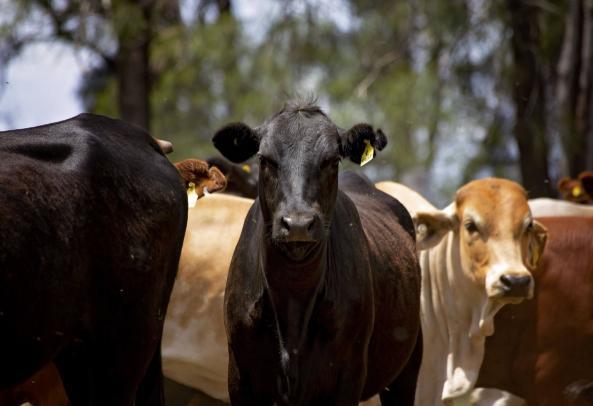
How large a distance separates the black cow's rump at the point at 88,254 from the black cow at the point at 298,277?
38 cm

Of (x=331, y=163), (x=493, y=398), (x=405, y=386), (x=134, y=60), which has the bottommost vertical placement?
(x=493, y=398)

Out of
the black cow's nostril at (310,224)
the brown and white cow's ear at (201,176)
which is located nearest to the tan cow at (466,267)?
the brown and white cow's ear at (201,176)

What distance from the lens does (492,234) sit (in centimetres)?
866

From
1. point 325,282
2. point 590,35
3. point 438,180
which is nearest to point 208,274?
point 325,282

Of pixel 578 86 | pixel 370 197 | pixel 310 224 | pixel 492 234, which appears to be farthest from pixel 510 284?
pixel 578 86

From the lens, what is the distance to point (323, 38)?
1797 centimetres

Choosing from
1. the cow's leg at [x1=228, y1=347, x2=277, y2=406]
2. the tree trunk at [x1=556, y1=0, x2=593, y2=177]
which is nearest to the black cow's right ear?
the cow's leg at [x1=228, y1=347, x2=277, y2=406]

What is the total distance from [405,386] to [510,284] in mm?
1077

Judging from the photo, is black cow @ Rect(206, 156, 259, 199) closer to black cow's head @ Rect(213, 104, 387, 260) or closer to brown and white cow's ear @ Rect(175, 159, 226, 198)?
brown and white cow's ear @ Rect(175, 159, 226, 198)

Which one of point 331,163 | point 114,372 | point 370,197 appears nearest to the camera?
point 114,372

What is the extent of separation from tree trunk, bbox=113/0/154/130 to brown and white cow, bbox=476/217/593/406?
29.8 ft

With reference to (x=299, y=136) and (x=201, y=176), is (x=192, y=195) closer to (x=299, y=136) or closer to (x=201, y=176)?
Answer: (x=201, y=176)

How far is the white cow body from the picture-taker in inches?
331

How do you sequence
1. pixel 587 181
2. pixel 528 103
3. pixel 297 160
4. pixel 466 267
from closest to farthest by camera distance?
pixel 297 160
pixel 466 267
pixel 587 181
pixel 528 103
